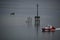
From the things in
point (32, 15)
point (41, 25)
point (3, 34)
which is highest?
point (32, 15)

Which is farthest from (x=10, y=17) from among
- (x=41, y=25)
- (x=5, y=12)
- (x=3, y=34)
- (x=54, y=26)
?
(x=54, y=26)

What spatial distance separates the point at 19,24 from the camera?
4.61 feet

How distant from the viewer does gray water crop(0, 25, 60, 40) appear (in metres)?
1.38

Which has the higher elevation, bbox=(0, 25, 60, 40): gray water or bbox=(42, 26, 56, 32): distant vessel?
bbox=(42, 26, 56, 32): distant vessel

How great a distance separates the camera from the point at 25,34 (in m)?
1.39

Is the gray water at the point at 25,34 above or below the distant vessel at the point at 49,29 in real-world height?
below

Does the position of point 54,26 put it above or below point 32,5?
below

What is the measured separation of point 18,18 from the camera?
1402 millimetres

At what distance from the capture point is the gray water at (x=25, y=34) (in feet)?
4.52

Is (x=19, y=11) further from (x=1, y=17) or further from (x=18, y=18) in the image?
(x=1, y=17)

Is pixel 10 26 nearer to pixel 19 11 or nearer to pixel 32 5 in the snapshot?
pixel 19 11

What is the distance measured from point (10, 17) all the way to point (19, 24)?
0.44 feet

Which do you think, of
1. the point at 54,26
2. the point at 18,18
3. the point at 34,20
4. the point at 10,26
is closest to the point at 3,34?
the point at 10,26

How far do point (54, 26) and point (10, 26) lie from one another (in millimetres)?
515
